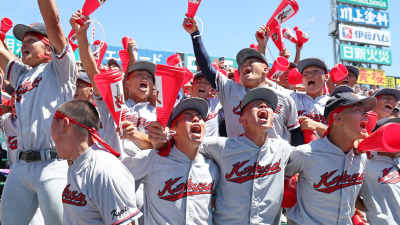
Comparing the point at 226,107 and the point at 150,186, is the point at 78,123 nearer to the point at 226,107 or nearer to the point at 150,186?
the point at 150,186

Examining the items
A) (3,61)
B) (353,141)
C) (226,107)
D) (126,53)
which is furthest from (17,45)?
(353,141)

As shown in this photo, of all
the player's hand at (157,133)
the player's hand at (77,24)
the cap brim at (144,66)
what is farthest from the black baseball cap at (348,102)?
the player's hand at (77,24)

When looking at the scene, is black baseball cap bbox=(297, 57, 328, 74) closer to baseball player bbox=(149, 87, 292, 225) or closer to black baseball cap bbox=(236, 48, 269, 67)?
black baseball cap bbox=(236, 48, 269, 67)

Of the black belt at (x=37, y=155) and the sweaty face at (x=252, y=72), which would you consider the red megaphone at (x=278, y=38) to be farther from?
the black belt at (x=37, y=155)

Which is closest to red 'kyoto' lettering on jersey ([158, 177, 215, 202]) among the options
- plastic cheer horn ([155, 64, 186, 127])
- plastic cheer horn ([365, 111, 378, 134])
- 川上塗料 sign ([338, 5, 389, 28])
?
plastic cheer horn ([155, 64, 186, 127])

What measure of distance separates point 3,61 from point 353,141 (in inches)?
142

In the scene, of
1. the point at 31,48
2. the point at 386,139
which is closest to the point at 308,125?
the point at 386,139

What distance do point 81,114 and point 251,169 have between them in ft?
5.15

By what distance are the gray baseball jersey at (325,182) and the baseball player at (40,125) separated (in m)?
2.17

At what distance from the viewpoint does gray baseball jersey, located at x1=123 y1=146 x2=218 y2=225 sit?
2.99 m

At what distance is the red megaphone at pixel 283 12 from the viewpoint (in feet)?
15.7

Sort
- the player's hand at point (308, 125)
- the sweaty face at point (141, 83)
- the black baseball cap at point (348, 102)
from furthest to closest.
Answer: the sweaty face at point (141, 83) < the player's hand at point (308, 125) < the black baseball cap at point (348, 102)

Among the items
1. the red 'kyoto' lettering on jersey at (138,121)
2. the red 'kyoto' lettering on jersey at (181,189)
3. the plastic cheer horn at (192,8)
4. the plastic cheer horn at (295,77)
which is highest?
the plastic cheer horn at (192,8)

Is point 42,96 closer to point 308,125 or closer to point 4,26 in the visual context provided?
point 4,26
